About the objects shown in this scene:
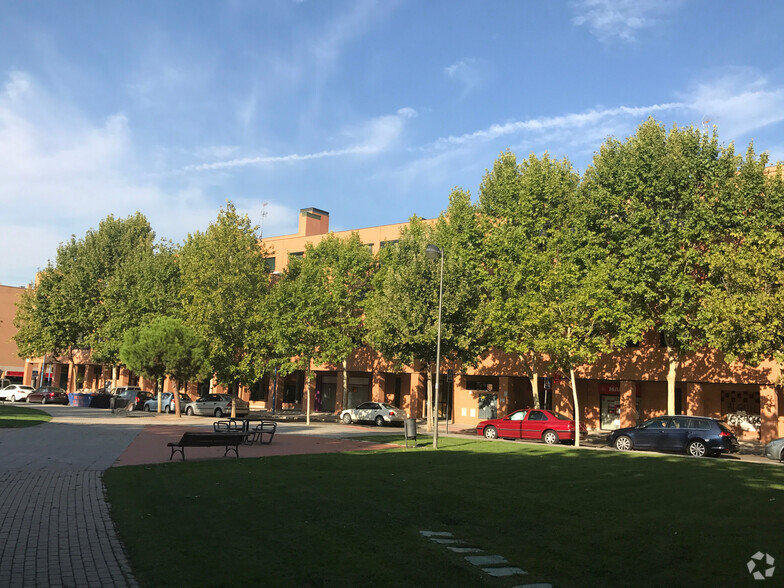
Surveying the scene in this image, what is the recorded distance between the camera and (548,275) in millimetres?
26406

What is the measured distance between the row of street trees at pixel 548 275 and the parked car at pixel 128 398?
23.4 ft

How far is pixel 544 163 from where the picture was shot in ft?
115

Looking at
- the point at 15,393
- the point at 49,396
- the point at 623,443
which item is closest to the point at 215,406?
the point at 49,396

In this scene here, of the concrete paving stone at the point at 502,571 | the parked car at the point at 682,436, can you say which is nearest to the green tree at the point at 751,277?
the parked car at the point at 682,436

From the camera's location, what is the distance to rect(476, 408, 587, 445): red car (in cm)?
2762

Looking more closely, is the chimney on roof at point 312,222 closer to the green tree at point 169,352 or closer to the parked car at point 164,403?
the parked car at point 164,403

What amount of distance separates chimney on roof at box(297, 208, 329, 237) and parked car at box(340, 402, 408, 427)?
25.8m

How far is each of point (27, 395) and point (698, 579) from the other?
6092 centimetres

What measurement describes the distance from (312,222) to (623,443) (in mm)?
43441

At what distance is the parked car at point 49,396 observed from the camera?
5438cm

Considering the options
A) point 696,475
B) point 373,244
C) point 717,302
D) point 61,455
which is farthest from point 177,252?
point 696,475

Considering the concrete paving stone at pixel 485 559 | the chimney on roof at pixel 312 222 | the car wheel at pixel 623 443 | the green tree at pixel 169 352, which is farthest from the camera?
the chimney on roof at pixel 312 222

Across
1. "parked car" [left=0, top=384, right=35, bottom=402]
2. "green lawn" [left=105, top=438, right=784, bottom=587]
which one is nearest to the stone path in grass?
"green lawn" [left=105, top=438, right=784, bottom=587]

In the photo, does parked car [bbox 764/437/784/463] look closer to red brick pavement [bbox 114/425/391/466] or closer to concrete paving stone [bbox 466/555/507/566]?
red brick pavement [bbox 114/425/391/466]
